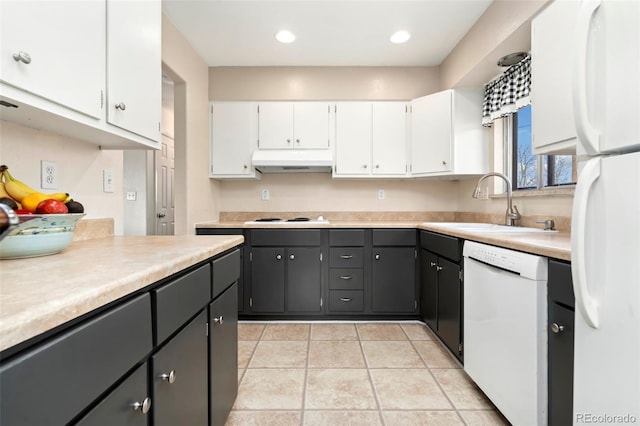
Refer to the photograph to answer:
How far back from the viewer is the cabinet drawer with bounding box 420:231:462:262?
2029mm

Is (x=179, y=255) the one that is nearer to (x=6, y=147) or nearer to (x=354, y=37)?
(x=6, y=147)

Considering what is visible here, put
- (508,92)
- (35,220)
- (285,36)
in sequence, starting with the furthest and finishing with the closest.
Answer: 1. (285,36)
2. (508,92)
3. (35,220)

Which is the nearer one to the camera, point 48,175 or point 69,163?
point 48,175

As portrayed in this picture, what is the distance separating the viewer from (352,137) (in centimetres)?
322

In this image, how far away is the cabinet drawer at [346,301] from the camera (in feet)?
9.45

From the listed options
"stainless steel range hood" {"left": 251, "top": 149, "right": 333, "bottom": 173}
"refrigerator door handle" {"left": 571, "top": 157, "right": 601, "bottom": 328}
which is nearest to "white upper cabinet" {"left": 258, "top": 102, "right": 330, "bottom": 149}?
"stainless steel range hood" {"left": 251, "top": 149, "right": 333, "bottom": 173}

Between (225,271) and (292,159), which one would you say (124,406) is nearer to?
(225,271)

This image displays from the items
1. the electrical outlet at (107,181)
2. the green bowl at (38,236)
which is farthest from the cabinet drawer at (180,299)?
the electrical outlet at (107,181)

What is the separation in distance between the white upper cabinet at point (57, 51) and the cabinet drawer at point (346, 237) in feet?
6.78

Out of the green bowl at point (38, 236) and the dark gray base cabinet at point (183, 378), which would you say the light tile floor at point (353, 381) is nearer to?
the dark gray base cabinet at point (183, 378)

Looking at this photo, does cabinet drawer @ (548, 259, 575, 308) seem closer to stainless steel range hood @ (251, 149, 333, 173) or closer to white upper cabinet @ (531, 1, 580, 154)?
white upper cabinet @ (531, 1, 580, 154)

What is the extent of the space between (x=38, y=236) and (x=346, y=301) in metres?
2.36

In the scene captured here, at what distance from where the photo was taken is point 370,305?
9.46 ft

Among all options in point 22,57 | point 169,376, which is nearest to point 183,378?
point 169,376
